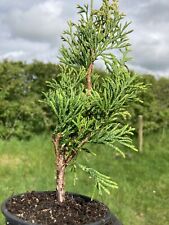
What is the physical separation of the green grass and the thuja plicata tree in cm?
208

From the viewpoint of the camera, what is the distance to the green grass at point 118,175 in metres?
6.12

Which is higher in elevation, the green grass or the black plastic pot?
the black plastic pot

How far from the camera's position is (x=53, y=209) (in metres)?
3.29

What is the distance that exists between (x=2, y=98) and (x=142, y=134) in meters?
3.12

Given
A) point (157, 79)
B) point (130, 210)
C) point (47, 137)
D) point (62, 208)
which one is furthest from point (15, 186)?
point (157, 79)

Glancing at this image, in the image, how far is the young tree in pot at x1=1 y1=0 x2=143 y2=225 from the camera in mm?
3324

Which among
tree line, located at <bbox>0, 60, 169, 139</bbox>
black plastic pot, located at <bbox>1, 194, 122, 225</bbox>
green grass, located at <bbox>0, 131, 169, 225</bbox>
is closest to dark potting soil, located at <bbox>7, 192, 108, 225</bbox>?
black plastic pot, located at <bbox>1, 194, 122, 225</bbox>

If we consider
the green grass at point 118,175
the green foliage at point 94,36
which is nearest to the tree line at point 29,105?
the green grass at point 118,175

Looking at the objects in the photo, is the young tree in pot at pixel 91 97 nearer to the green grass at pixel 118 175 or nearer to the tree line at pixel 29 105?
the green grass at pixel 118 175

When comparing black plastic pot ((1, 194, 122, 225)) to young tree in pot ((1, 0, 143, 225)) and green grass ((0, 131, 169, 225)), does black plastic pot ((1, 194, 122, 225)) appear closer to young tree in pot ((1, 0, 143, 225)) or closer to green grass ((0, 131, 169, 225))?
young tree in pot ((1, 0, 143, 225))

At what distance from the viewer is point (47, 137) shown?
28.7 feet

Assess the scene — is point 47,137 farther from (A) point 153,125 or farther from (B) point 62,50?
(B) point 62,50

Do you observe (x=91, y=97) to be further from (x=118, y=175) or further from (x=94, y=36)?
(x=118, y=175)

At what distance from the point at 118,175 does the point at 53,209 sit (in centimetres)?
414
